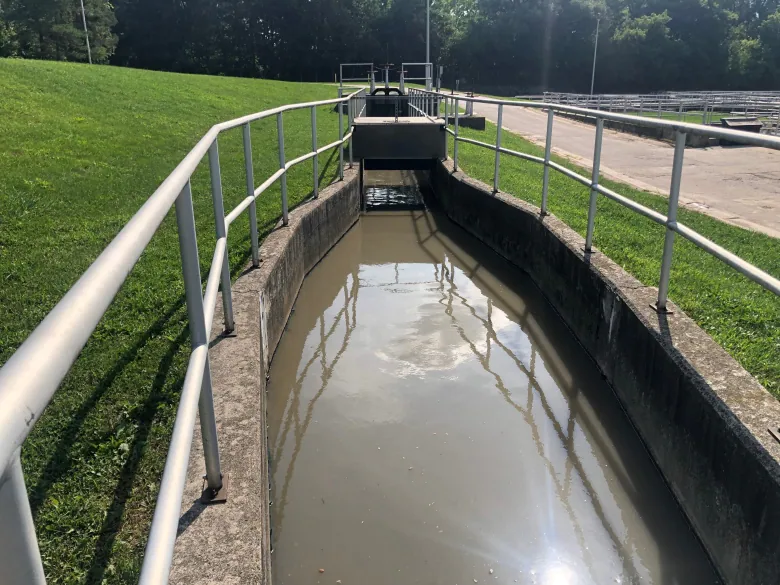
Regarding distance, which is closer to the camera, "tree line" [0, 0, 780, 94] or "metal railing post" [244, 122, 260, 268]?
"metal railing post" [244, 122, 260, 268]

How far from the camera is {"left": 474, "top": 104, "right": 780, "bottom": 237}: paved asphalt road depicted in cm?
855

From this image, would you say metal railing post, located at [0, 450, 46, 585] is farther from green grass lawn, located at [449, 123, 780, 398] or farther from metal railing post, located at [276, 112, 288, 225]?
metal railing post, located at [276, 112, 288, 225]

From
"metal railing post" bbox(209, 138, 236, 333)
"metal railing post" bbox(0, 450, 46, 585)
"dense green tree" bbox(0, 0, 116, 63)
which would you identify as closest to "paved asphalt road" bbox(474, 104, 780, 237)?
"metal railing post" bbox(209, 138, 236, 333)

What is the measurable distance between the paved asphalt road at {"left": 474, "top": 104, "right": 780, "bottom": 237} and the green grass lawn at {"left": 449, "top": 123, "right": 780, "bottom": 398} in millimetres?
733

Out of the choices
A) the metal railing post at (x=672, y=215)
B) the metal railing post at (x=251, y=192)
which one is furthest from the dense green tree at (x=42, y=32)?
the metal railing post at (x=672, y=215)

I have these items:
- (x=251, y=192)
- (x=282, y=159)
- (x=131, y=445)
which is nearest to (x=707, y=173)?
(x=282, y=159)

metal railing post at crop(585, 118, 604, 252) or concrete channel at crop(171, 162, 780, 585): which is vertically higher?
metal railing post at crop(585, 118, 604, 252)

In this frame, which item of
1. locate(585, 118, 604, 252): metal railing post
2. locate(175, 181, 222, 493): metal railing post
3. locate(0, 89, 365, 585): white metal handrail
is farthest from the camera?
locate(585, 118, 604, 252): metal railing post

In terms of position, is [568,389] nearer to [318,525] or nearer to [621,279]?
[621,279]

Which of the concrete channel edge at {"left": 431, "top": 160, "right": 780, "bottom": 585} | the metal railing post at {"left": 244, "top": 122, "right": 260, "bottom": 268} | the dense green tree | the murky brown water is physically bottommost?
the murky brown water

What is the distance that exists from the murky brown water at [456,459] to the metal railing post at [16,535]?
2.32m

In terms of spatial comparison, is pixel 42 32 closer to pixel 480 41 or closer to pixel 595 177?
pixel 480 41

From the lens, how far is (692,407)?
317 cm

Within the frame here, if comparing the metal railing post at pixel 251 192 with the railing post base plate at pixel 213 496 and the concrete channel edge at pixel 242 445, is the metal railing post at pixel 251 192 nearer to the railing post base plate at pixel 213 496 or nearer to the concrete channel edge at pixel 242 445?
the concrete channel edge at pixel 242 445
